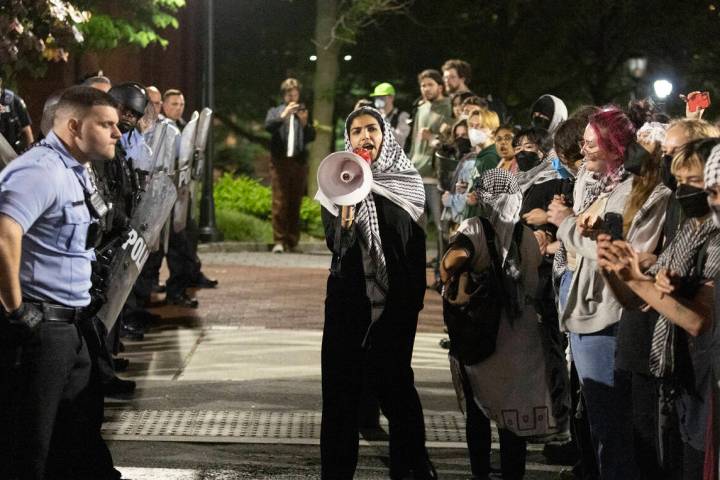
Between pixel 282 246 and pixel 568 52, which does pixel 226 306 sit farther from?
pixel 568 52

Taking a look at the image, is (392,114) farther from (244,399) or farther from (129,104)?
(244,399)

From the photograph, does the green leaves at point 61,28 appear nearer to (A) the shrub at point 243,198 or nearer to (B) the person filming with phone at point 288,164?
(B) the person filming with phone at point 288,164

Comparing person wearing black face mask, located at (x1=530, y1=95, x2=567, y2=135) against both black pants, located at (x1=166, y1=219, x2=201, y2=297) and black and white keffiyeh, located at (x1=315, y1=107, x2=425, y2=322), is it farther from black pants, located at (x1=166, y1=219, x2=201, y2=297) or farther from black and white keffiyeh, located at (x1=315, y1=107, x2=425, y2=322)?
black pants, located at (x1=166, y1=219, x2=201, y2=297)

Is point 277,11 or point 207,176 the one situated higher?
point 277,11

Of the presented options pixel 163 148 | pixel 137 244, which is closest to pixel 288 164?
pixel 163 148

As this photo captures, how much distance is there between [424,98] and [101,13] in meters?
4.92

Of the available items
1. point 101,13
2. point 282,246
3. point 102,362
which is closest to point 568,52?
point 282,246

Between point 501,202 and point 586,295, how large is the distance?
39.5 inches

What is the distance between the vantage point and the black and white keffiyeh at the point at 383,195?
749cm

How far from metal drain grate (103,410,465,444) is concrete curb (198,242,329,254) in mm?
11336

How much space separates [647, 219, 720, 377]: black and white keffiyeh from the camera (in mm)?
5578

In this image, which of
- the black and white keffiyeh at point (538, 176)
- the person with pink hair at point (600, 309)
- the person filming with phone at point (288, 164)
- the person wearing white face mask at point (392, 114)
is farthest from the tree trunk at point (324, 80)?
the person with pink hair at point (600, 309)

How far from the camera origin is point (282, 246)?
21719mm

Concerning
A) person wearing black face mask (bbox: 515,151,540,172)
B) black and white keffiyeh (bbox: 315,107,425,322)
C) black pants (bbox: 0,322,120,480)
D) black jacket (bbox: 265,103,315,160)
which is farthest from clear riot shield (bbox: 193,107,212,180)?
black pants (bbox: 0,322,120,480)
